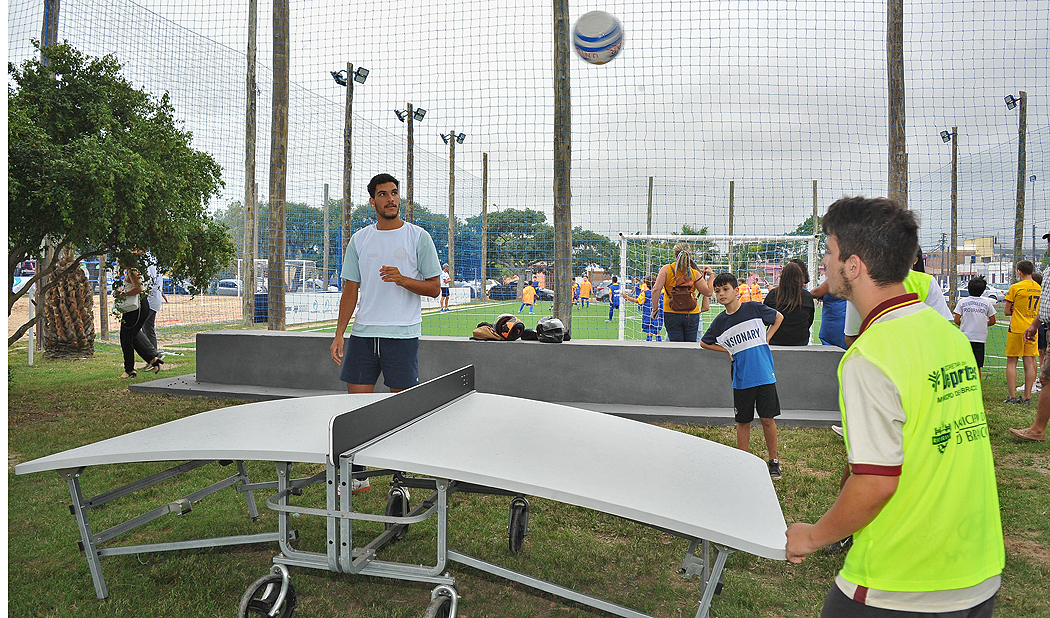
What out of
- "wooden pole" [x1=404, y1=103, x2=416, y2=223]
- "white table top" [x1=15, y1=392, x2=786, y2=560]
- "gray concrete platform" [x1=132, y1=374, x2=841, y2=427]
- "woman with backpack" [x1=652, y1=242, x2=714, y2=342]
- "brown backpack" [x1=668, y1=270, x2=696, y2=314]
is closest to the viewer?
"white table top" [x1=15, y1=392, x2=786, y2=560]

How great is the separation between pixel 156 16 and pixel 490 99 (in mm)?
5409

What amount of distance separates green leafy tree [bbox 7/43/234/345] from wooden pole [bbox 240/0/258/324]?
393 centimetres

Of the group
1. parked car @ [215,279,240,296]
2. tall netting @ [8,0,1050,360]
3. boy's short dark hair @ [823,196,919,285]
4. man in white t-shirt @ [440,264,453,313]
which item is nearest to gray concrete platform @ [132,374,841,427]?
tall netting @ [8,0,1050,360]

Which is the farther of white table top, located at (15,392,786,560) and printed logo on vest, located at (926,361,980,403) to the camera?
white table top, located at (15,392,786,560)

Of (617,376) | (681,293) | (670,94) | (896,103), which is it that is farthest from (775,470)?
(896,103)

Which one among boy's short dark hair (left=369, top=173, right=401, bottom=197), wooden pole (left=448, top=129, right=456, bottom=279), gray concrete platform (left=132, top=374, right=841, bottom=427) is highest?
wooden pole (left=448, top=129, right=456, bottom=279)

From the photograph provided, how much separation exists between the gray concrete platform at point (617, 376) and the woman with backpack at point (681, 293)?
637 millimetres

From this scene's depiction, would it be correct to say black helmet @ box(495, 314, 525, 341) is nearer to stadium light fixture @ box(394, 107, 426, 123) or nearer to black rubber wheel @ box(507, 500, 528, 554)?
stadium light fixture @ box(394, 107, 426, 123)

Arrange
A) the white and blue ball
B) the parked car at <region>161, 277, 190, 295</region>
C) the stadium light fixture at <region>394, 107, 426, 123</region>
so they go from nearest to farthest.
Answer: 1. the parked car at <region>161, 277, 190, 295</region>
2. the white and blue ball
3. the stadium light fixture at <region>394, 107, 426, 123</region>

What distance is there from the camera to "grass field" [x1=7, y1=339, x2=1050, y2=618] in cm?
309

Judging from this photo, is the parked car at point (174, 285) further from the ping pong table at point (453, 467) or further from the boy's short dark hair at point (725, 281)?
the boy's short dark hair at point (725, 281)

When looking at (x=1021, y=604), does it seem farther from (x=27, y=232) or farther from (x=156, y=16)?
(x=156, y=16)

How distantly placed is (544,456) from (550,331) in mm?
5324

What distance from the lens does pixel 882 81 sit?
868cm
